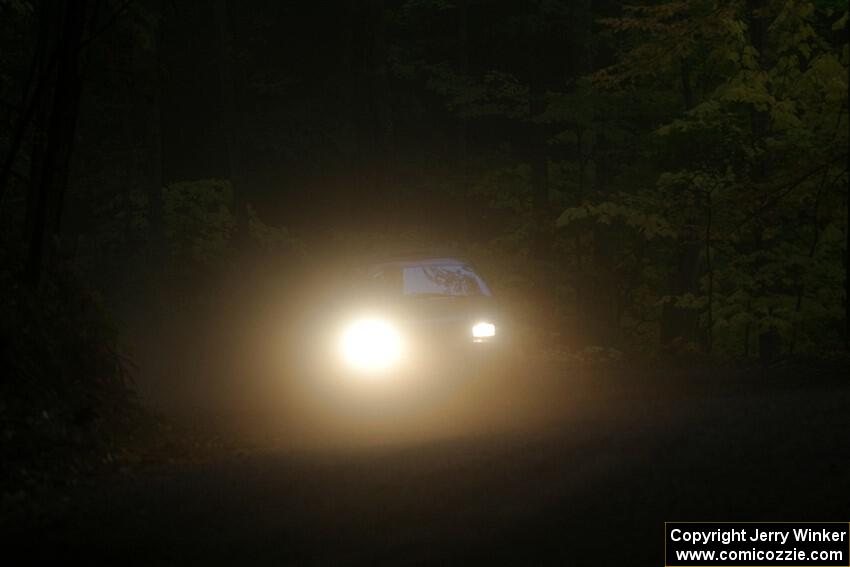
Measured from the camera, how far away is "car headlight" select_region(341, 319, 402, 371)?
52.2ft

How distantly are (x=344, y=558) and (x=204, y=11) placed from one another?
91.1 feet

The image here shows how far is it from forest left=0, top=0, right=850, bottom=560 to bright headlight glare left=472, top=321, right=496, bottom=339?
3913 millimetres

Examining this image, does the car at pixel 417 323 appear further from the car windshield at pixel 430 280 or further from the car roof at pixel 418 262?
the car roof at pixel 418 262

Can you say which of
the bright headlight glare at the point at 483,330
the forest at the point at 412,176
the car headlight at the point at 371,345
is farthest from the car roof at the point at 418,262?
the forest at the point at 412,176

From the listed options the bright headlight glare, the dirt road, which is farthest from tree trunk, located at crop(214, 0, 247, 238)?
the dirt road

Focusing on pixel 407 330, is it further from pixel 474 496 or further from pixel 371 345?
pixel 474 496

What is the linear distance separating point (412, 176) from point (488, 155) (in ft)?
8.03

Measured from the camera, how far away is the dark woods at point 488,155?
18.6 m

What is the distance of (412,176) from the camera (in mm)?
36875

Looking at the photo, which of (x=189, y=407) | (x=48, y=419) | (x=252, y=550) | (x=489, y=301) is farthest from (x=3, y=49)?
(x=252, y=550)

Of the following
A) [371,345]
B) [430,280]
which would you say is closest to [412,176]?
[430,280]

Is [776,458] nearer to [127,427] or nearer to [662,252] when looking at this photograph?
[127,427]

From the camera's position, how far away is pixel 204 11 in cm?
3372

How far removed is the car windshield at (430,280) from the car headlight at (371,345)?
58 cm
